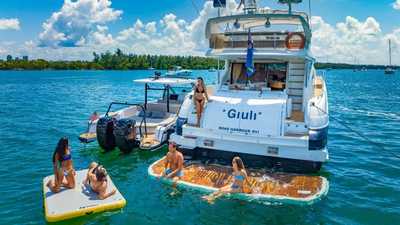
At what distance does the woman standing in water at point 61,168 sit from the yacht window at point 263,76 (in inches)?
253

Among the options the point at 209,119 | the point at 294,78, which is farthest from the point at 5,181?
the point at 294,78

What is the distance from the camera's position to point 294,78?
1390 centimetres

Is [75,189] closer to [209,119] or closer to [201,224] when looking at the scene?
[201,224]

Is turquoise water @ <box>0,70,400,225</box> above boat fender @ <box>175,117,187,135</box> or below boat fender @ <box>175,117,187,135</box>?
below

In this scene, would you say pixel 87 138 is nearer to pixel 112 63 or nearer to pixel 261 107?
pixel 261 107

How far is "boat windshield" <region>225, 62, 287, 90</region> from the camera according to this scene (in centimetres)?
1380

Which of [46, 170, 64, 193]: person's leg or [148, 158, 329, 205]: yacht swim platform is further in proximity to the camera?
[148, 158, 329, 205]: yacht swim platform

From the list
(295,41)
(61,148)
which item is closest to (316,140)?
(295,41)

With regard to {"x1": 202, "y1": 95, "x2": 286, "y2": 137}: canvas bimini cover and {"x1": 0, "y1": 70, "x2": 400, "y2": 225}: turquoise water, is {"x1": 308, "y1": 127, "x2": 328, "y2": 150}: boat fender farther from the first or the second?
{"x1": 0, "y1": 70, "x2": 400, "y2": 225}: turquoise water

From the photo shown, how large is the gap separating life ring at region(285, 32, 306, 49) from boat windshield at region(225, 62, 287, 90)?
1398 mm

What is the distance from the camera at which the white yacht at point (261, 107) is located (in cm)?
1109

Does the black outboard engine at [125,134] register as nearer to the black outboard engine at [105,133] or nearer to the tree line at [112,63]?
the black outboard engine at [105,133]

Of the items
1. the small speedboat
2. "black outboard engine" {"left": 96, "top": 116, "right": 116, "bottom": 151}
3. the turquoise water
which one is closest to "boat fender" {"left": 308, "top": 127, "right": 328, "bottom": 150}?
the turquoise water

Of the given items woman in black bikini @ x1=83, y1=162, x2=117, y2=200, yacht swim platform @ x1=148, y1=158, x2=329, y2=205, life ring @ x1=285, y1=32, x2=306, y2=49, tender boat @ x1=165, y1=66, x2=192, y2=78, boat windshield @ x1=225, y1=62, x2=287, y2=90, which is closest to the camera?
woman in black bikini @ x1=83, y1=162, x2=117, y2=200
